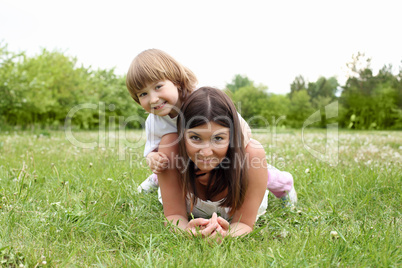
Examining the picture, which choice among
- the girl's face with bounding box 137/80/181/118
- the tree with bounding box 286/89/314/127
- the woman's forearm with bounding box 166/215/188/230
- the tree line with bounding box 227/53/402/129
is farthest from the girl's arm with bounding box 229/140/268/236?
the tree with bounding box 286/89/314/127

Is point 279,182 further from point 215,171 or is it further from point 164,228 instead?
point 164,228

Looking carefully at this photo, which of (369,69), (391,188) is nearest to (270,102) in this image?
(369,69)

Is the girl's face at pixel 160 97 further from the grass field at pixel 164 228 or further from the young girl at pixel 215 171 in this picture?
the grass field at pixel 164 228

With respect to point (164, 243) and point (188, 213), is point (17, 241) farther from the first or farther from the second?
point (188, 213)

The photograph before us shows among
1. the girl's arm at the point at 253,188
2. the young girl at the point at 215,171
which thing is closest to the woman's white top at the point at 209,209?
the young girl at the point at 215,171

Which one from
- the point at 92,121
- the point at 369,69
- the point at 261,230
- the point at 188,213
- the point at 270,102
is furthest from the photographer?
the point at 270,102

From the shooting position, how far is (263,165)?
2514 millimetres

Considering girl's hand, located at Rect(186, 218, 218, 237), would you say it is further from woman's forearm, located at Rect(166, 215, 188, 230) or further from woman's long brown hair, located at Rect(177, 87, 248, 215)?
woman's long brown hair, located at Rect(177, 87, 248, 215)

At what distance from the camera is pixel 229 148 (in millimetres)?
2447

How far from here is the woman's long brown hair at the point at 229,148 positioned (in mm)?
2330

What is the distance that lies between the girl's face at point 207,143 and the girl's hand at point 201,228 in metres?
0.36


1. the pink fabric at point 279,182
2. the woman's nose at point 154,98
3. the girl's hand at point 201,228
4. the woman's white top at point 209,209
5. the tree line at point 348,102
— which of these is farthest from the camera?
the tree line at point 348,102

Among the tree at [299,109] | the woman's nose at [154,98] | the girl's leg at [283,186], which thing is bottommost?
the girl's leg at [283,186]

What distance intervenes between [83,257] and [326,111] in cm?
2731
